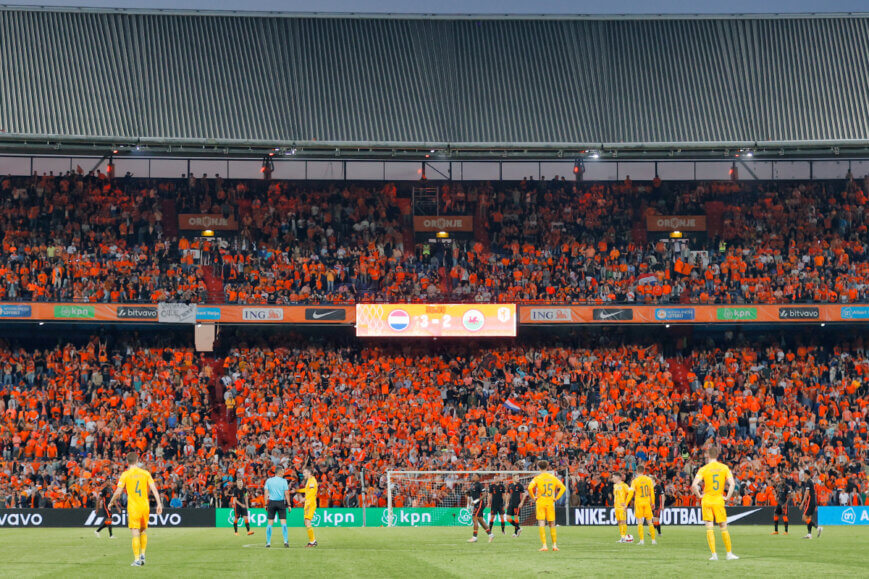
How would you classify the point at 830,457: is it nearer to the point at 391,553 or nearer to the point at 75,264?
the point at 391,553

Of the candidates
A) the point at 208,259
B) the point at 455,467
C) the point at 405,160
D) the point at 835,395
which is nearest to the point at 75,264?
the point at 208,259

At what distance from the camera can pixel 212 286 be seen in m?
51.7

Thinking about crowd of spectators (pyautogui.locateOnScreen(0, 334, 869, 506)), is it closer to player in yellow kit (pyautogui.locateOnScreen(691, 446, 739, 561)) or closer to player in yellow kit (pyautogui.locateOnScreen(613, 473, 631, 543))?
player in yellow kit (pyautogui.locateOnScreen(613, 473, 631, 543))

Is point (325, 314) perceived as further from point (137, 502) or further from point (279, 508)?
point (137, 502)

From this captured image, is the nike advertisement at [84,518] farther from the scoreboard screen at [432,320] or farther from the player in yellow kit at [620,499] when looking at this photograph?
the player in yellow kit at [620,499]

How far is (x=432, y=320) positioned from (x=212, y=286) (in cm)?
1077

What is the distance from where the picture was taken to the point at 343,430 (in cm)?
4650

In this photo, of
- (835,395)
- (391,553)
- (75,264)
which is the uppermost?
(75,264)

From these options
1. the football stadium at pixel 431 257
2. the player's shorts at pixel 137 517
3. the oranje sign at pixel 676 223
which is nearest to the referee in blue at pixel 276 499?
the player's shorts at pixel 137 517

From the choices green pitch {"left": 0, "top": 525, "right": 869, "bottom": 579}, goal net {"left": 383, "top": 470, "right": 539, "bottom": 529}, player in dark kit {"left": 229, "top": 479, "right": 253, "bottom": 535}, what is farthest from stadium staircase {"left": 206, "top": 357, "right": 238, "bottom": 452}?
green pitch {"left": 0, "top": 525, "right": 869, "bottom": 579}

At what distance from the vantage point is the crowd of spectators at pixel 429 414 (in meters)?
43.3

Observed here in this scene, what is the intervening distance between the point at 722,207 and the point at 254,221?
24.4 metres

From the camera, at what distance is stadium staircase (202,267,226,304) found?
5091 cm

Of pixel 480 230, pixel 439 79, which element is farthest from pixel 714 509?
pixel 480 230
